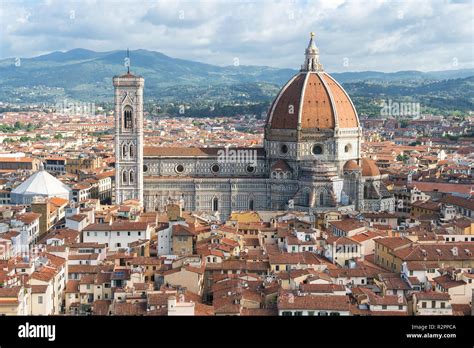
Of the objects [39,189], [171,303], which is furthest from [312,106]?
[171,303]

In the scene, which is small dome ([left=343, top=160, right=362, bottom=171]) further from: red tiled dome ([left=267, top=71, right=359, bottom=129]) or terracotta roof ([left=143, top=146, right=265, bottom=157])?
terracotta roof ([left=143, top=146, right=265, bottom=157])

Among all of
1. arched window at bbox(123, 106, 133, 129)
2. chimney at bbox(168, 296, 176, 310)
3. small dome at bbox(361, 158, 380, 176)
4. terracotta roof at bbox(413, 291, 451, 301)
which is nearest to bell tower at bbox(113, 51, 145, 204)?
arched window at bbox(123, 106, 133, 129)

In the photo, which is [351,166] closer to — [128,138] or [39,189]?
[128,138]

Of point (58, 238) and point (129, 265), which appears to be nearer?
point (129, 265)

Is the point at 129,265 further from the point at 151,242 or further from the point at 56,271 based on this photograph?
the point at 151,242

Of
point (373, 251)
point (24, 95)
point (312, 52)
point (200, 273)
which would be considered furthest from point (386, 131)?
point (24, 95)

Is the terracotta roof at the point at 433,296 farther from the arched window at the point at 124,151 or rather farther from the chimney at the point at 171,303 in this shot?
the arched window at the point at 124,151
